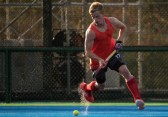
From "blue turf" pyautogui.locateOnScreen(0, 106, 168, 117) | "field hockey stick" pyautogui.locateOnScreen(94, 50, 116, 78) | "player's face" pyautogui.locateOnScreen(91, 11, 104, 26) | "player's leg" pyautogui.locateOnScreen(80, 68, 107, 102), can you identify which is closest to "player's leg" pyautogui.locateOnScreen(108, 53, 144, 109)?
"field hockey stick" pyautogui.locateOnScreen(94, 50, 116, 78)

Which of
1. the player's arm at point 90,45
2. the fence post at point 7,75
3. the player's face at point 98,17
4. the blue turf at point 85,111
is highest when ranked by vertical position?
the player's face at point 98,17

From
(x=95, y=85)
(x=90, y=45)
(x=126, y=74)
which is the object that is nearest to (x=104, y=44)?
(x=90, y=45)

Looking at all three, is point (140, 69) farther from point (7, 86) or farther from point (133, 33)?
point (7, 86)

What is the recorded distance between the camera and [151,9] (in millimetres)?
11242


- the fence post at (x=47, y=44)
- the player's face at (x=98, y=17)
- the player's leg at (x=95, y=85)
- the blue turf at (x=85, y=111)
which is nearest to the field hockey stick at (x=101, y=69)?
the player's leg at (x=95, y=85)

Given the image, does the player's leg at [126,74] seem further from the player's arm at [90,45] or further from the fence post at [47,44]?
the fence post at [47,44]

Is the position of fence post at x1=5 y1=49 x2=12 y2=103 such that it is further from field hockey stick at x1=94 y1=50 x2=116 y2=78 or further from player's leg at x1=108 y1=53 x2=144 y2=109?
player's leg at x1=108 y1=53 x2=144 y2=109

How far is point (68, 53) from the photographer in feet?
37.0

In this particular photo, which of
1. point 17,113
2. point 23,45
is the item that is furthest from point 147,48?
point 17,113

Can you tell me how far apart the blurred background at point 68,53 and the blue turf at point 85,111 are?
107 cm

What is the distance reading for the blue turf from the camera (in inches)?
344

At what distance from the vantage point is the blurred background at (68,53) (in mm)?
11273

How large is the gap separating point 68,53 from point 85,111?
2.14 m

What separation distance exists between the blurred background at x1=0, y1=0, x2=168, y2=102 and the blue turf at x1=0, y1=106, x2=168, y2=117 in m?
1.07
